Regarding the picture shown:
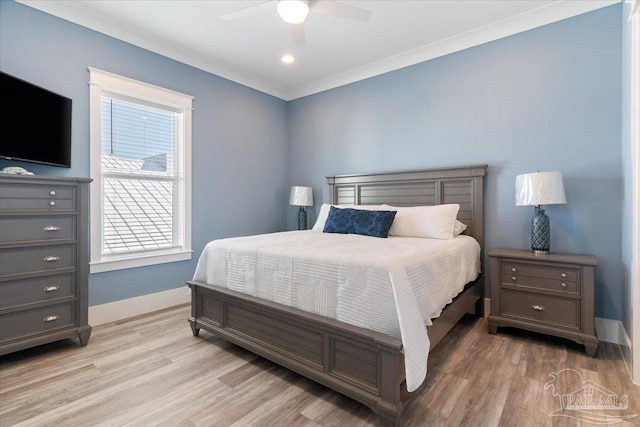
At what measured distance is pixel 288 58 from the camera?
3.64 meters

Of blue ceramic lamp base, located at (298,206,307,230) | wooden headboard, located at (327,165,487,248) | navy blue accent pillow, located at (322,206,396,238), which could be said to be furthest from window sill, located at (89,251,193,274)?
wooden headboard, located at (327,165,487,248)

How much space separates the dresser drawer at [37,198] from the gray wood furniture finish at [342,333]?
111cm

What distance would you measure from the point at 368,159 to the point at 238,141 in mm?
1719

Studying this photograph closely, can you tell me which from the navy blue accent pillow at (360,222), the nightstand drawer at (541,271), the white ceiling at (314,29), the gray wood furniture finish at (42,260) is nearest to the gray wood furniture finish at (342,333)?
the nightstand drawer at (541,271)

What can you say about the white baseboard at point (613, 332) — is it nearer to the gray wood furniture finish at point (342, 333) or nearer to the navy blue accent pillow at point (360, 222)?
the gray wood furniture finish at point (342, 333)

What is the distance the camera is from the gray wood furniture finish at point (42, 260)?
205cm

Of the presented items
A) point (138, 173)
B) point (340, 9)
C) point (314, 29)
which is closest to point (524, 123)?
point (340, 9)

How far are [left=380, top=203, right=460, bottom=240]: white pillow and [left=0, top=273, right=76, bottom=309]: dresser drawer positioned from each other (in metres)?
2.75

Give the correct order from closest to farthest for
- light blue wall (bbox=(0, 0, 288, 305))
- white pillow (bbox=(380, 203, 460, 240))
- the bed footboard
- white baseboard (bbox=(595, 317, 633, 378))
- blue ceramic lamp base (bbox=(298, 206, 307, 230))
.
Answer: the bed footboard → white baseboard (bbox=(595, 317, 633, 378)) → light blue wall (bbox=(0, 0, 288, 305)) → white pillow (bbox=(380, 203, 460, 240)) → blue ceramic lamp base (bbox=(298, 206, 307, 230))

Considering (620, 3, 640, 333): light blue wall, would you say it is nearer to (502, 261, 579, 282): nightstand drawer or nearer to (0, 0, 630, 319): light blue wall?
(0, 0, 630, 319): light blue wall

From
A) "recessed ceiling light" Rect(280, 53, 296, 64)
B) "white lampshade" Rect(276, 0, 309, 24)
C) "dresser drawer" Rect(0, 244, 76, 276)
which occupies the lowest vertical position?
"dresser drawer" Rect(0, 244, 76, 276)

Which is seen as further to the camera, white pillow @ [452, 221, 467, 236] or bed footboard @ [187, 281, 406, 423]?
white pillow @ [452, 221, 467, 236]

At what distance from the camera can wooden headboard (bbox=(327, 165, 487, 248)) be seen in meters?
3.10

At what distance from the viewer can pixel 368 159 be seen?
3973 mm
